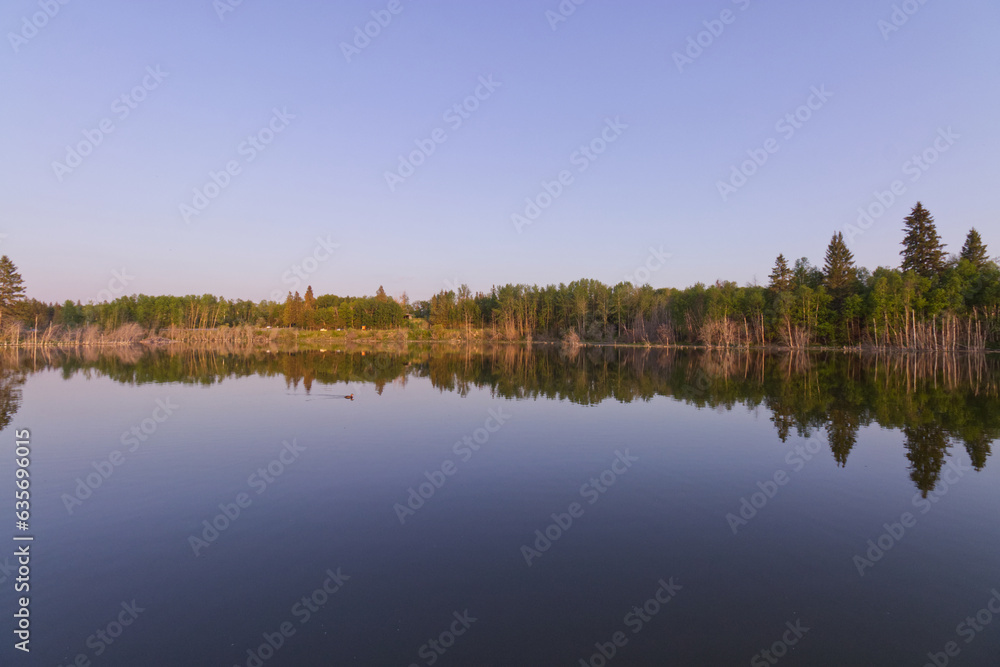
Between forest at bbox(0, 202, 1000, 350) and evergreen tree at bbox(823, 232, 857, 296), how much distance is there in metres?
0.13

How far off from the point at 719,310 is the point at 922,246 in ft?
75.7

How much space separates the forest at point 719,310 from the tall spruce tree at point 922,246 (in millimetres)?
117

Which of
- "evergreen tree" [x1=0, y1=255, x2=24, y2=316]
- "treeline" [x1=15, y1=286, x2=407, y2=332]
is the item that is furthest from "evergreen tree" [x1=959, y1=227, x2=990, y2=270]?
"evergreen tree" [x1=0, y1=255, x2=24, y2=316]

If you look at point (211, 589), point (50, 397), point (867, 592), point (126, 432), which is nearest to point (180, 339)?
point (50, 397)

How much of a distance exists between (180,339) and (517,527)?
256 ft

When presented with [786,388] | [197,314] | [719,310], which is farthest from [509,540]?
[197,314]

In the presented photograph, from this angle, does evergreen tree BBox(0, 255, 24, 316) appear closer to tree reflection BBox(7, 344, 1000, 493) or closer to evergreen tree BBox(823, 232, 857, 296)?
tree reflection BBox(7, 344, 1000, 493)

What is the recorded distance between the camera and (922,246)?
5903 cm

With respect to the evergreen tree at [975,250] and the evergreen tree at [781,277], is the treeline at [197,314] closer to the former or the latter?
the evergreen tree at [781,277]

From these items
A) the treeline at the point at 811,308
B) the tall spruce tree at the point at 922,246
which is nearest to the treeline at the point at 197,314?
the treeline at the point at 811,308

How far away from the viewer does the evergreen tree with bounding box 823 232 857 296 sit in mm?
62875

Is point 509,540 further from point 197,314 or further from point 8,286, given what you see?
point 197,314

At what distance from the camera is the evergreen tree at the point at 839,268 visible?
6288 cm

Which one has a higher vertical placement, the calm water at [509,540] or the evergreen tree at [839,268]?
the evergreen tree at [839,268]
